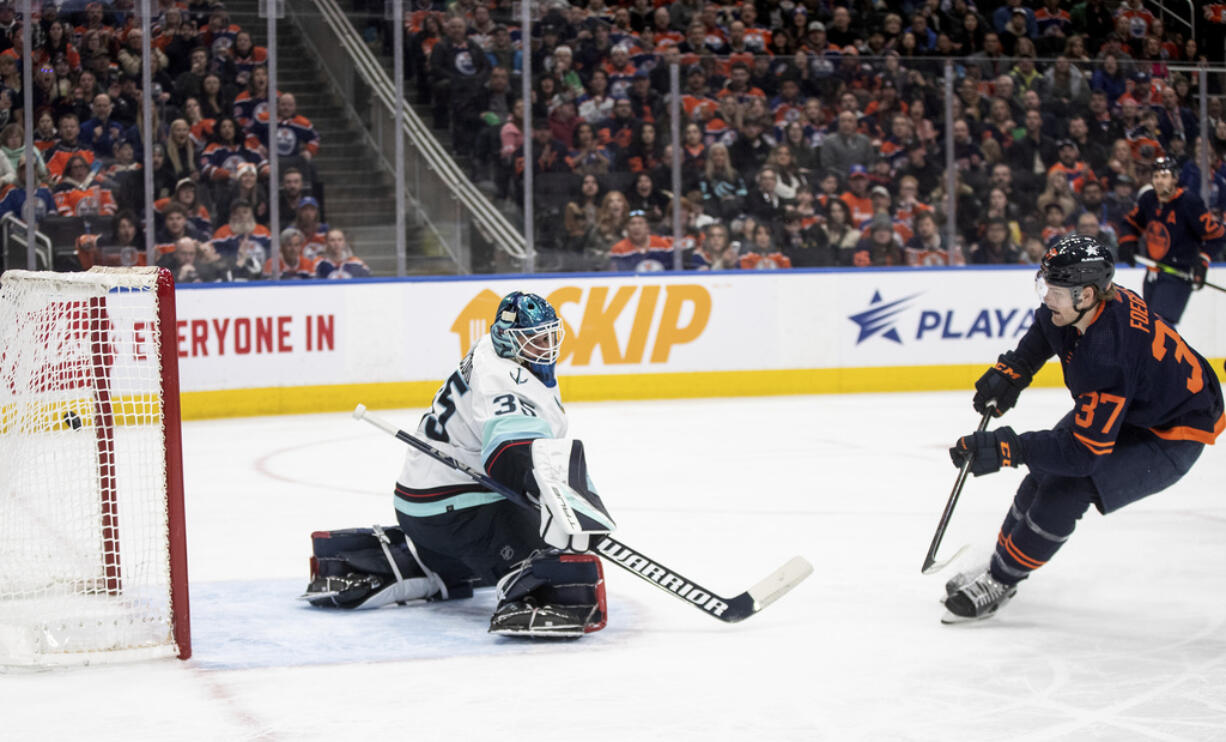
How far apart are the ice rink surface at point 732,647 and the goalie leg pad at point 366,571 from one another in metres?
0.05

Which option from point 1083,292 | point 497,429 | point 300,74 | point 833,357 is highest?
point 300,74

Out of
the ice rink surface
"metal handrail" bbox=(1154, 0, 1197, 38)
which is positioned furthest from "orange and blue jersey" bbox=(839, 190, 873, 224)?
"metal handrail" bbox=(1154, 0, 1197, 38)

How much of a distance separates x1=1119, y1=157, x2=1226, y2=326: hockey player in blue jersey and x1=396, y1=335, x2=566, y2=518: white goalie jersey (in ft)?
17.1

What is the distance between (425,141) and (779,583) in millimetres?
5846

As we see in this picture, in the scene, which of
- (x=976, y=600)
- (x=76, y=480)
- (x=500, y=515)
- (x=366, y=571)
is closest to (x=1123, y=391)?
(x=976, y=600)

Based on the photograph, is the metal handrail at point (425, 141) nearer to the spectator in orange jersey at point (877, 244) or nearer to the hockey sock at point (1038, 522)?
the spectator in orange jersey at point (877, 244)

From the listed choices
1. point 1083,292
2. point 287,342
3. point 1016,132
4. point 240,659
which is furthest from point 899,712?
point 1016,132

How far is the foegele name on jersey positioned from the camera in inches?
141

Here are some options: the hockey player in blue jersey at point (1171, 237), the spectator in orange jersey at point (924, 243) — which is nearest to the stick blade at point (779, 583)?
the hockey player in blue jersey at point (1171, 237)

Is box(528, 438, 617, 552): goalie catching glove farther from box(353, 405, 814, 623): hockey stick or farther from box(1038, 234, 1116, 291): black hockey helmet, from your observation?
box(1038, 234, 1116, 291): black hockey helmet

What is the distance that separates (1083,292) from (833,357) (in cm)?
642

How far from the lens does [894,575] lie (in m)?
4.38

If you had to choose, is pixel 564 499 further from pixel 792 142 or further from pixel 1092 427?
pixel 792 142

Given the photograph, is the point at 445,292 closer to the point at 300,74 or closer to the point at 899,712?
the point at 300,74
